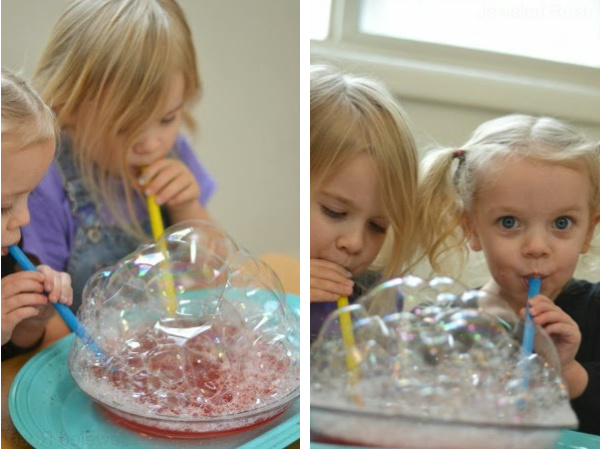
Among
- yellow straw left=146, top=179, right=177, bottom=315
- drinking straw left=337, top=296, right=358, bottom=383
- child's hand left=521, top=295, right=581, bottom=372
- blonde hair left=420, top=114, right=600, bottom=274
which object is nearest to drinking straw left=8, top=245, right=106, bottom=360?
yellow straw left=146, top=179, right=177, bottom=315

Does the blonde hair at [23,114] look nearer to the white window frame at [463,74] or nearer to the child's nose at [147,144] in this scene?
the child's nose at [147,144]

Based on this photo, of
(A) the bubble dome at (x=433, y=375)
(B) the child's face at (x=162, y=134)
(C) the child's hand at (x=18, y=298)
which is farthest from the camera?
(B) the child's face at (x=162, y=134)

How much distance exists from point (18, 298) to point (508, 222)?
0.64 meters

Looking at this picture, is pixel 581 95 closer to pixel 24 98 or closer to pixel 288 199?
pixel 288 199

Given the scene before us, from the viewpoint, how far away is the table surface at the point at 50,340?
0.91m

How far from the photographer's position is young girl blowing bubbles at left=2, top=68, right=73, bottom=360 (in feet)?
3.16

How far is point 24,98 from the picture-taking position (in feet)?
3.24

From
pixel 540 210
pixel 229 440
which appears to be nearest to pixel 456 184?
pixel 540 210

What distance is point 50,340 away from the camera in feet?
3.46

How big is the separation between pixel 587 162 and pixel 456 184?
17 centimetres

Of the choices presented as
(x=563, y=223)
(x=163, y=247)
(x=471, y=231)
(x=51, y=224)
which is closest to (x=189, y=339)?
(x=163, y=247)

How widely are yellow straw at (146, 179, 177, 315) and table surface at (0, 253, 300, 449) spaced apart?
148mm

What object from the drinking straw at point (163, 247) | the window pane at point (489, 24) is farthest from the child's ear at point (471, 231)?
the drinking straw at point (163, 247)

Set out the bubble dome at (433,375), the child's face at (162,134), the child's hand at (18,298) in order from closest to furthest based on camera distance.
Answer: the bubble dome at (433,375) → the child's hand at (18,298) → the child's face at (162,134)
